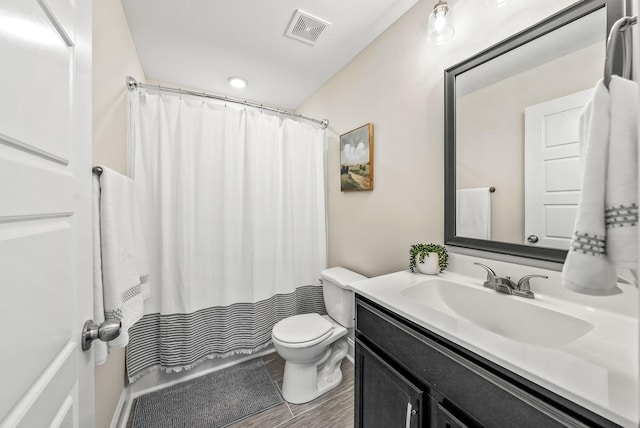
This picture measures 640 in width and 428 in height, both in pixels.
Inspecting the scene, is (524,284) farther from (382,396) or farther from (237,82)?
(237,82)

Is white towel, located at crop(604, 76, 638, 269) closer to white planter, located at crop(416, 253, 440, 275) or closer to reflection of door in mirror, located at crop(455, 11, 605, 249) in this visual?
reflection of door in mirror, located at crop(455, 11, 605, 249)

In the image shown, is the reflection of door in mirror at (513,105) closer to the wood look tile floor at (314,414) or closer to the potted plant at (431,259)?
the potted plant at (431,259)

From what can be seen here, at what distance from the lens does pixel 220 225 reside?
1.76 metres

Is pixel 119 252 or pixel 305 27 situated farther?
pixel 305 27

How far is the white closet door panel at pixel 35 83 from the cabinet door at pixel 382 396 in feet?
3.80

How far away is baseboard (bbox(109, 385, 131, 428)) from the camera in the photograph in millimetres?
1283

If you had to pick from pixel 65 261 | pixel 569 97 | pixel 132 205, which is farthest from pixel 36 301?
pixel 569 97

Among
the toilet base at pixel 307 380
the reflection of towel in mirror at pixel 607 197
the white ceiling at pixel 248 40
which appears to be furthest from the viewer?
the toilet base at pixel 307 380

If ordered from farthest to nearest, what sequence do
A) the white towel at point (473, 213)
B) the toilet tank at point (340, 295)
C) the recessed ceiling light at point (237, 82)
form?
the recessed ceiling light at point (237, 82)
the toilet tank at point (340, 295)
the white towel at point (473, 213)

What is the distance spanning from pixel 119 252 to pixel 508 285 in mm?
1608

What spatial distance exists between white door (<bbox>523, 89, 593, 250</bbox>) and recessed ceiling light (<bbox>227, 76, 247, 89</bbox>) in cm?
209

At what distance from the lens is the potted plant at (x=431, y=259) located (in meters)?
1.21

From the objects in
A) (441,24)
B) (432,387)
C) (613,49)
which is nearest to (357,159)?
(441,24)

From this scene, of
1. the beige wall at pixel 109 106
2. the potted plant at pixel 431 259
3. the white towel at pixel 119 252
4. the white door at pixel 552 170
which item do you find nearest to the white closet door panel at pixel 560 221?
the white door at pixel 552 170
